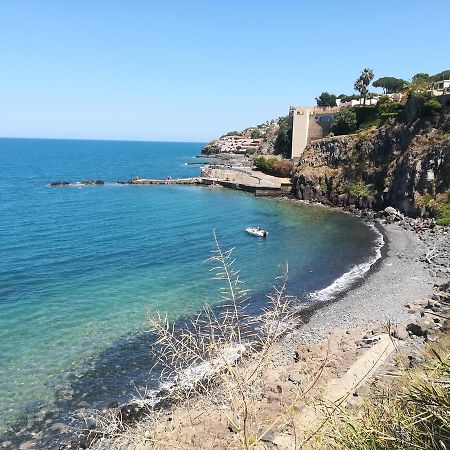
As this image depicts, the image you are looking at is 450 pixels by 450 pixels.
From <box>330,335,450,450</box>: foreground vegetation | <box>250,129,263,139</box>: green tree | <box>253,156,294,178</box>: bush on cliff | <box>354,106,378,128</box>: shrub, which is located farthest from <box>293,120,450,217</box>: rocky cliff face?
<box>250,129,263,139</box>: green tree

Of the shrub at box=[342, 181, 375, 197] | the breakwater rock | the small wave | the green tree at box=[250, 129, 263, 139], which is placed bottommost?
the breakwater rock

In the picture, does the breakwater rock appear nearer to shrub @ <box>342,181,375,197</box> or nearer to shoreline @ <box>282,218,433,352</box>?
shrub @ <box>342,181,375,197</box>

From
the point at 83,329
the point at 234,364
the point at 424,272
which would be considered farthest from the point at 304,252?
the point at 234,364

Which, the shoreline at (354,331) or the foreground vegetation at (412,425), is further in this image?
the shoreline at (354,331)

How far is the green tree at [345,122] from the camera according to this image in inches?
2854

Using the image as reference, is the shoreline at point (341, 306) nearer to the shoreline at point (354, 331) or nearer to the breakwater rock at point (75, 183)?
the shoreline at point (354, 331)

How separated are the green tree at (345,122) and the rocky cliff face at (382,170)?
5008 millimetres

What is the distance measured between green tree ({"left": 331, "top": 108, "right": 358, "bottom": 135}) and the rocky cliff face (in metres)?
5.01

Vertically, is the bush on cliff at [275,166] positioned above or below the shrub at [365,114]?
below

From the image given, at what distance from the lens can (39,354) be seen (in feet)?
69.5

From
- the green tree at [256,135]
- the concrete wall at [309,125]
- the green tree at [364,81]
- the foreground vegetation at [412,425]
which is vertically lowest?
the green tree at [256,135]

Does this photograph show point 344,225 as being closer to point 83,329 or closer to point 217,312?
point 217,312

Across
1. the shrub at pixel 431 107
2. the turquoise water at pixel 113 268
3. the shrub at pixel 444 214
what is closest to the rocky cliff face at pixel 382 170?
the shrub at pixel 444 214

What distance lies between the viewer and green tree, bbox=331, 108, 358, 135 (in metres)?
72.5
